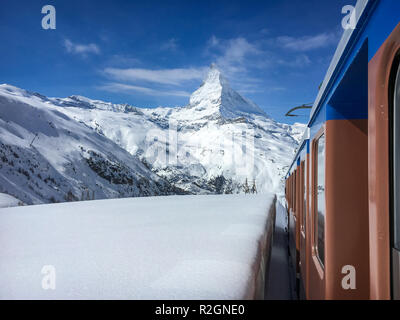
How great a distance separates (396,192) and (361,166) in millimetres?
999

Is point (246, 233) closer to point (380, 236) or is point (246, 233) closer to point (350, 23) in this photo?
point (380, 236)

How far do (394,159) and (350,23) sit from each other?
766 millimetres

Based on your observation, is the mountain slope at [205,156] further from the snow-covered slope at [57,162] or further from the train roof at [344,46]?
the train roof at [344,46]

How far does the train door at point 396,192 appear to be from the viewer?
1.28 m

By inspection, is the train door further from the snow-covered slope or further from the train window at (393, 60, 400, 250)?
the snow-covered slope

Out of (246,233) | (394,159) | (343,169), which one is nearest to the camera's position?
(394,159)

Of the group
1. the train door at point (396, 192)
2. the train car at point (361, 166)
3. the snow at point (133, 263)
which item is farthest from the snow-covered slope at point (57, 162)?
the train door at point (396, 192)

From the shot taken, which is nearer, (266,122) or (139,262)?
(139,262)

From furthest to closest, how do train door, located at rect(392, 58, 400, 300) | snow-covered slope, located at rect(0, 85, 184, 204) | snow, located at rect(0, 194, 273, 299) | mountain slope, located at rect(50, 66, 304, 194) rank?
mountain slope, located at rect(50, 66, 304, 194), snow-covered slope, located at rect(0, 85, 184, 204), snow, located at rect(0, 194, 273, 299), train door, located at rect(392, 58, 400, 300)

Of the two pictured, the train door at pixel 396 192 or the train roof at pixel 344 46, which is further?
the train roof at pixel 344 46

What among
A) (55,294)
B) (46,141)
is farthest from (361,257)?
(46,141)

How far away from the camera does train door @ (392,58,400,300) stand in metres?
1.28

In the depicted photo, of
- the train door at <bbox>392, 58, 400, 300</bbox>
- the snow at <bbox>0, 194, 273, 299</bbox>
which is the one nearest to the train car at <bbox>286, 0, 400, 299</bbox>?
the train door at <bbox>392, 58, 400, 300</bbox>
